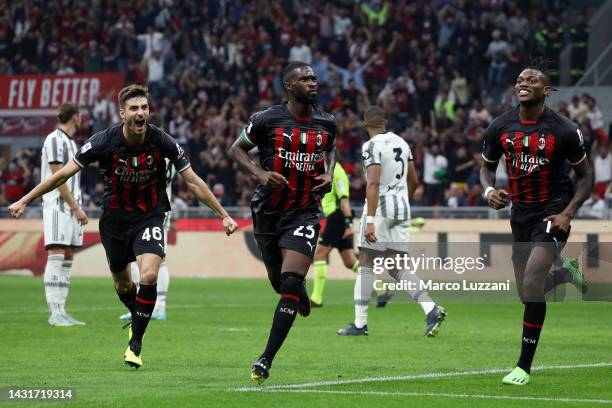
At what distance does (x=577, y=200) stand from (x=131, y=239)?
12.2 ft

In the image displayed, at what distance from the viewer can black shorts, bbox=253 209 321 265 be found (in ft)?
31.5

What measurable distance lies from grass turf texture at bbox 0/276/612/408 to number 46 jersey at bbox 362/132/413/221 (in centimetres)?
140

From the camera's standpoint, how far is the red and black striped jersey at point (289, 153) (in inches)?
387

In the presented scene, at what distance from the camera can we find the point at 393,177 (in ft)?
48.3

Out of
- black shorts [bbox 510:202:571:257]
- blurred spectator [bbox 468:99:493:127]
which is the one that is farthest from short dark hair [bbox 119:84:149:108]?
blurred spectator [bbox 468:99:493:127]

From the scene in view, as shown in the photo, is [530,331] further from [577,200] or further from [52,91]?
[52,91]

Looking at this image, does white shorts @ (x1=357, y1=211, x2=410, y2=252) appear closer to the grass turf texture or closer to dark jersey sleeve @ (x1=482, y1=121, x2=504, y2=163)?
the grass turf texture

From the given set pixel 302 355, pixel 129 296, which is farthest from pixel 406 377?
pixel 129 296

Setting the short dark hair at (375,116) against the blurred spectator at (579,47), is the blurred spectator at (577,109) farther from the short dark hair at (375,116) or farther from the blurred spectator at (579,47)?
the short dark hair at (375,116)

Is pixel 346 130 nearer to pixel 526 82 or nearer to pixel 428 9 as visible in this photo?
pixel 428 9

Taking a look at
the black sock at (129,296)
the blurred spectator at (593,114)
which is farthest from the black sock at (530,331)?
the blurred spectator at (593,114)

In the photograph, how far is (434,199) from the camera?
27328mm

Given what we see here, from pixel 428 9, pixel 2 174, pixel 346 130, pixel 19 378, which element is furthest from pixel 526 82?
pixel 2 174

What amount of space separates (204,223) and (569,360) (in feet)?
58.5
